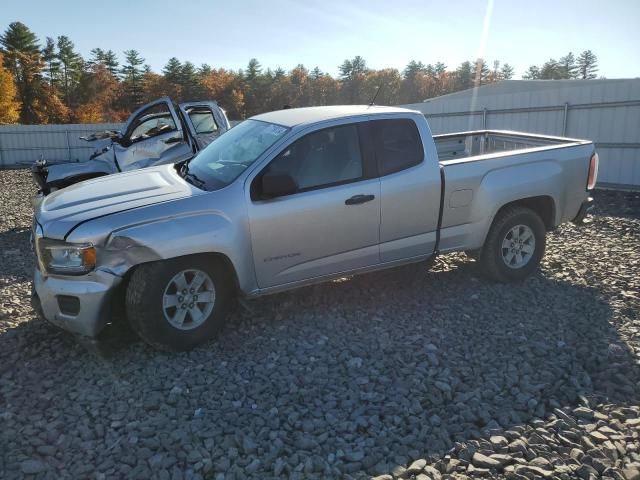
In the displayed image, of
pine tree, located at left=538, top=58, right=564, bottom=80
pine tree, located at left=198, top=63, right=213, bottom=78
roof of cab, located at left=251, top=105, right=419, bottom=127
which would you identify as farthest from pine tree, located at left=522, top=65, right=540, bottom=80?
roof of cab, located at left=251, top=105, right=419, bottom=127

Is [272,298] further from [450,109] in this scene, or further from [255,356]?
[450,109]

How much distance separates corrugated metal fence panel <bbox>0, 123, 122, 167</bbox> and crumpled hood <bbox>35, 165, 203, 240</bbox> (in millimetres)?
20885

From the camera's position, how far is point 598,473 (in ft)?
9.43

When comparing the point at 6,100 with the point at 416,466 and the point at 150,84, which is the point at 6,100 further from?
the point at 416,466

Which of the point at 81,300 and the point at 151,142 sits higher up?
the point at 151,142

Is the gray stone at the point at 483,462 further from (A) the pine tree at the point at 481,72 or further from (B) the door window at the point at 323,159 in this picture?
(A) the pine tree at the point at 481,72

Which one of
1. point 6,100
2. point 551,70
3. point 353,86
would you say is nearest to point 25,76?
point 6,100

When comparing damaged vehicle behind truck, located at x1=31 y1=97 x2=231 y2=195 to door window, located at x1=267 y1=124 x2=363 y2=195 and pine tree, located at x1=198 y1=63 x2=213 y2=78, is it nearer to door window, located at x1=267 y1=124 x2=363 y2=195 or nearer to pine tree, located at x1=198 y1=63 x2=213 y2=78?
door window, located at x1=267 y1=124 x2=363 y2=195

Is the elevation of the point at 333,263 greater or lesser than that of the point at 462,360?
greater

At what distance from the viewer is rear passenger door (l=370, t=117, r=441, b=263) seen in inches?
196

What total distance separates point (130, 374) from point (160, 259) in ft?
2.97

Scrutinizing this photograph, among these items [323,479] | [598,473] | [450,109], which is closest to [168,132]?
[323,479]

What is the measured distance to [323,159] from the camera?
478 centimetres

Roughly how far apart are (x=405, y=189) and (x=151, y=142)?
17.7ft
